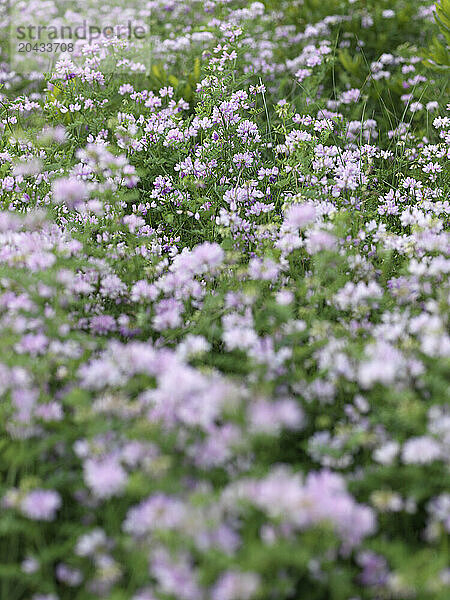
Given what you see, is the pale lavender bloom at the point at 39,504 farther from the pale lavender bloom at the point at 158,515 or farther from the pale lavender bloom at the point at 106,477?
the pale lavender bloom at the point at 158,515

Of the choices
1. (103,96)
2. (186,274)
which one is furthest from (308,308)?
(103,96)

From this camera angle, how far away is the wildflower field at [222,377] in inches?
63.1

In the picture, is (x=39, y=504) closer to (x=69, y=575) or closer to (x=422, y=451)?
(x=69, y=575)

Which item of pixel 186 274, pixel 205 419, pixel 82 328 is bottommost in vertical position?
pixel 82 328

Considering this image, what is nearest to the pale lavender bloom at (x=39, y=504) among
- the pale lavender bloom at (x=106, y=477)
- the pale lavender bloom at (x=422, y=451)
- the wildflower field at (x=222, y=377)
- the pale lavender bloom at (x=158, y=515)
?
the wildflower field at (x=222, y=377)

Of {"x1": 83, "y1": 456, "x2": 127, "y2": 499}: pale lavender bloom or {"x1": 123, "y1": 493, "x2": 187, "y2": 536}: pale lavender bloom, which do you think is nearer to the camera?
{"x1": 123, "y1": 493, "x2": 187, "y2": 536}: pale lavender bloom

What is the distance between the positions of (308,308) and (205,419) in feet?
3.01

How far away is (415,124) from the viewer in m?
4.85

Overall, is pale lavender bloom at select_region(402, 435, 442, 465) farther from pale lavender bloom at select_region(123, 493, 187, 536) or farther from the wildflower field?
pale lavender bloom at select_region(123, 493, 187, 536)

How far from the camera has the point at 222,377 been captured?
2.13m

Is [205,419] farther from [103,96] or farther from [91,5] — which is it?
[91,5]

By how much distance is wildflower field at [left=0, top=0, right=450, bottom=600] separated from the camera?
5.25ft

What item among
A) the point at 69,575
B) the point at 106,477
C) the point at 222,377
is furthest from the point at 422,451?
Answer: the point at 69,575

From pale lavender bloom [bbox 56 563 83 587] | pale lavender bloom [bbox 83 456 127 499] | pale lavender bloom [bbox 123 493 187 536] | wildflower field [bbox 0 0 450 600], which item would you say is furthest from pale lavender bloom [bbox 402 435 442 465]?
pale lavender bloom [bbox 56 563 83 587]
